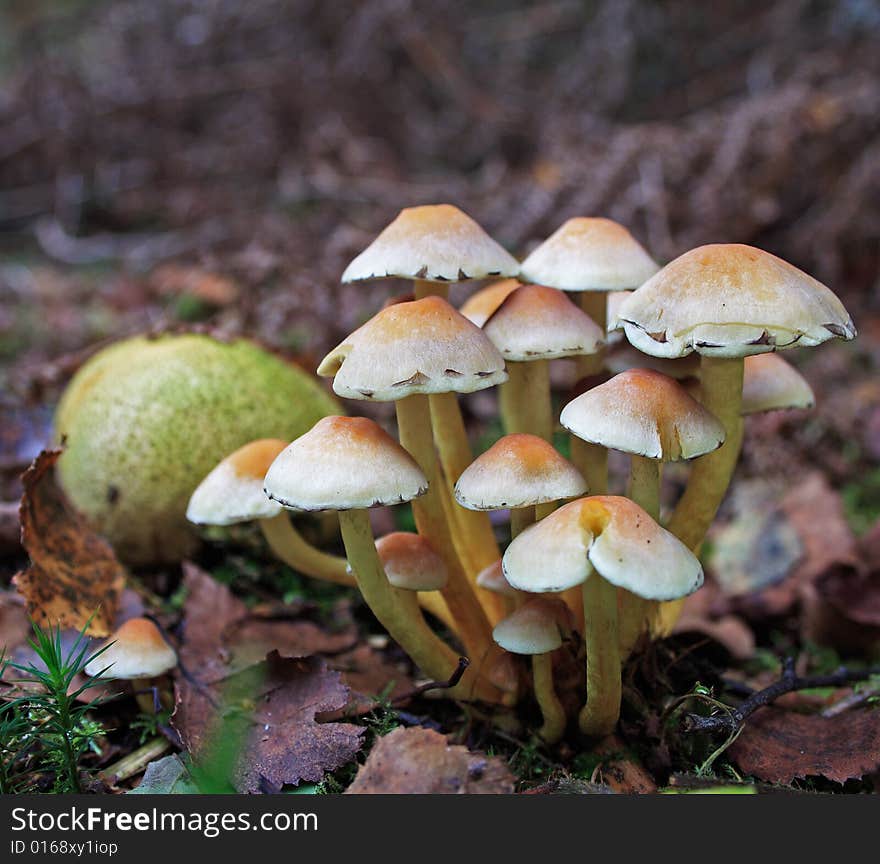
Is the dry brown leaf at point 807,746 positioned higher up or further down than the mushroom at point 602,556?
further down

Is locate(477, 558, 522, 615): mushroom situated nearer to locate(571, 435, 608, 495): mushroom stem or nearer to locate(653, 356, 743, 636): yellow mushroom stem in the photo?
locate(571, 435, 608, 495): mushroom stem

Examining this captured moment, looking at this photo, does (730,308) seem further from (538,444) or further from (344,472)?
(344,472)

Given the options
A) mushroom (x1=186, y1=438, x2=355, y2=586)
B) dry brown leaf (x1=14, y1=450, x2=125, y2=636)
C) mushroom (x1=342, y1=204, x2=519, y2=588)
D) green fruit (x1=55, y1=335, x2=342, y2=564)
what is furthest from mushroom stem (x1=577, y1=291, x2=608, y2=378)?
dry brown leaf (x1=14, y1=450, x2=125, y2=636)

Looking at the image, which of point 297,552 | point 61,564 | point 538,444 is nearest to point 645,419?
point 538,444

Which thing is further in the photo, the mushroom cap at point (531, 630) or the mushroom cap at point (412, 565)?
the mushroom cap at point (412, 565)

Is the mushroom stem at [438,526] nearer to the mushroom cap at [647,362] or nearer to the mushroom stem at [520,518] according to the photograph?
the mushroom stem at [520,518]

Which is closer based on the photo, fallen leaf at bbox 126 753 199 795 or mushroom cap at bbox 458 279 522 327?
fallen leaf at bbox 126 753 199 795

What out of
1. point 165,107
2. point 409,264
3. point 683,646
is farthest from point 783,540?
point 165,107

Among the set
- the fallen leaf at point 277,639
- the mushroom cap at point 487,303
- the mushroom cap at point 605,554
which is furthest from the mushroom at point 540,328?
the fallen leaf at point 277,639
